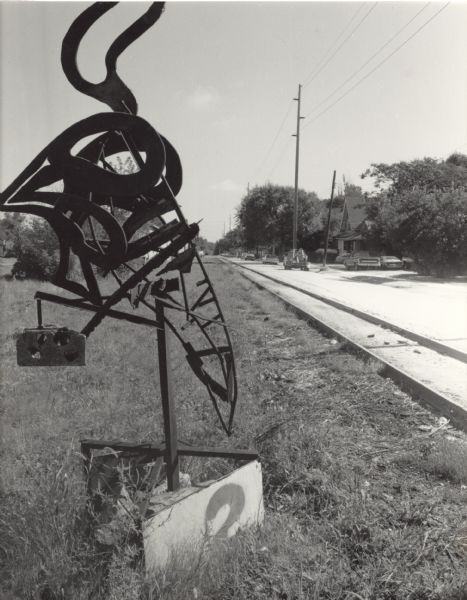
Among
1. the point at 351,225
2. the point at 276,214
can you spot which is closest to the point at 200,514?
the point at 351,225

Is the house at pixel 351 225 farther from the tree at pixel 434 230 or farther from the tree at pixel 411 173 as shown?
the tree at pixel 434 230

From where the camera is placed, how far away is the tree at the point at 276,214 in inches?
2923

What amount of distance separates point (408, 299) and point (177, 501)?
16994mm

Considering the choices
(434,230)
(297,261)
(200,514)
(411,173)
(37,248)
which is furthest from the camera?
(411,173)

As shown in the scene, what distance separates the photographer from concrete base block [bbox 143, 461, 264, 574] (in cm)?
256

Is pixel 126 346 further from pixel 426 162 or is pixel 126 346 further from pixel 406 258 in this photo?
pixel 426 162

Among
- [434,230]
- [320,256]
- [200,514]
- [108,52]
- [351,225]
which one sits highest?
[351,225]

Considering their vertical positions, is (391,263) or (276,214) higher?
(276,214)

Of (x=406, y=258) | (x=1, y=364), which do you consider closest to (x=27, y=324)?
(x=1, y=364)

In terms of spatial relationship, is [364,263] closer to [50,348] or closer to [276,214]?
[276,214]

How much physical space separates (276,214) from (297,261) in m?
30.9

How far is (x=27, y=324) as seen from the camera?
12695 millimetres

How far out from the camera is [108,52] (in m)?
2.16

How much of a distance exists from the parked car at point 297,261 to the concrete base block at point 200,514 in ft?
146
